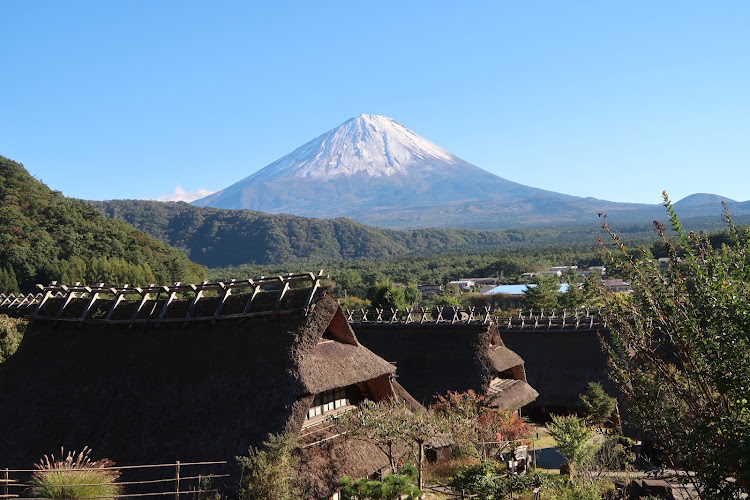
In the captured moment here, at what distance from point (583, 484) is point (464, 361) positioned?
1069 centimetres

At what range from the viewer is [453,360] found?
2353cm

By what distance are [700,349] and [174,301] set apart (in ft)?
38.3

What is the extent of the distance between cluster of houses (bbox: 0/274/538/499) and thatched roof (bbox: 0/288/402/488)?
0.03 meters

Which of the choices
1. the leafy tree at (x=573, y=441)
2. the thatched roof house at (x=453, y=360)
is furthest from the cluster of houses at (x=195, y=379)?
the thatched roof house at (x=453, y=360)

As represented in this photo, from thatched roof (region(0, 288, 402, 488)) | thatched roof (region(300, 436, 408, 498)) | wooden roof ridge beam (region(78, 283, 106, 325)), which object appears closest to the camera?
thatched roof (region(300, 436, 408, 498))

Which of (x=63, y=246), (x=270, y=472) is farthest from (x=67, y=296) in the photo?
(x=63, y=246)

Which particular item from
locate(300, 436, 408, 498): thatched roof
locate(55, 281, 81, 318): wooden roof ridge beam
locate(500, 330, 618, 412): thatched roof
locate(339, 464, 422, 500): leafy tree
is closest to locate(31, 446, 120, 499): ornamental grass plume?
locate(300, 436, 408, 498): thatched roof

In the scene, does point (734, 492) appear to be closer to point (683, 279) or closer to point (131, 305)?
point (683, 279)

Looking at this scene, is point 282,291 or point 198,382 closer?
point 198,382

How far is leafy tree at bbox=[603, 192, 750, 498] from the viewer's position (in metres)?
7.88

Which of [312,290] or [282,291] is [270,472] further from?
[282,291]

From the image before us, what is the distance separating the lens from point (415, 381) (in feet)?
77.5

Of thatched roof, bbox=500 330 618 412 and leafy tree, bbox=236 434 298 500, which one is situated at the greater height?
leafy tree, bbox=236 434 298 500

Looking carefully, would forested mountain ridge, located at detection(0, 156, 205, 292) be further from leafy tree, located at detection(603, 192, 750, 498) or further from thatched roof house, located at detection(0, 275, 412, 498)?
leafy tree, located at detection(603, 192, 750, 498)
